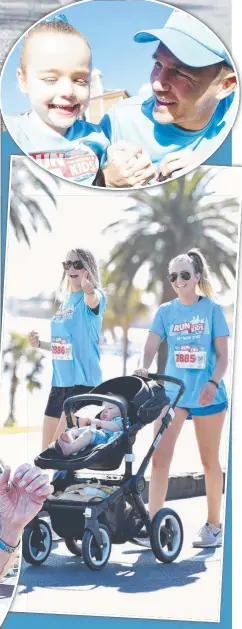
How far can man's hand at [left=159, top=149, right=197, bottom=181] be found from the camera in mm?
5551

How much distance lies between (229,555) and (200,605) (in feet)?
0.87

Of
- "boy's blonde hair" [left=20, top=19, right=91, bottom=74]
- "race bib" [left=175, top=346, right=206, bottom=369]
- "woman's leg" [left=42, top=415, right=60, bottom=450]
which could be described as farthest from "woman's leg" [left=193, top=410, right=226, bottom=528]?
"boy's blonde hair" [left=20, top=19, right=91, bottom=74]

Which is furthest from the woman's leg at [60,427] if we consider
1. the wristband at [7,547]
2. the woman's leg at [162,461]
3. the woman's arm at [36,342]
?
the wristband at [7,547]

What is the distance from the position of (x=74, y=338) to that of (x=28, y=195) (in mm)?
697

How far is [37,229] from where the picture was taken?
5.63 m

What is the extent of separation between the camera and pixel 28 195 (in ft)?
18.4

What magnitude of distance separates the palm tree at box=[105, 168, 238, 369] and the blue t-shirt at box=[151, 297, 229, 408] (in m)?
0.06

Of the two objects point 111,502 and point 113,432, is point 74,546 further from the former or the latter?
point 113,432

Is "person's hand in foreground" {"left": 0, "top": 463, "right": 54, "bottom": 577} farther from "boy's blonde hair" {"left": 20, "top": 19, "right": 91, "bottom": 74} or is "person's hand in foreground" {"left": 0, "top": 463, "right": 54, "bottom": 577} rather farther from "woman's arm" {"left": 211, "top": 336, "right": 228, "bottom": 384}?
"boy's blonde hair" {"left": 20, "top": 19, "right": 91, "bottom": 74}

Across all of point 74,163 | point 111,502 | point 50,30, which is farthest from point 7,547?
point 50,30

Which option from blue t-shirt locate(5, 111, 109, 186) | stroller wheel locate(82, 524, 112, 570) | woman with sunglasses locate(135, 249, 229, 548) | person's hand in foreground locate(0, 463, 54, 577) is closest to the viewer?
person's hand in foreground locate(0, 463, 54, 577)

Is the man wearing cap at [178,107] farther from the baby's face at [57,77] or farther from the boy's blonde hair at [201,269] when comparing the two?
the boy's blonde hair at [201,269]

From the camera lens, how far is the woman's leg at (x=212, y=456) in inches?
217

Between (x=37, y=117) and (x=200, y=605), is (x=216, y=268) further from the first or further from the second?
(x=200, y=605)
